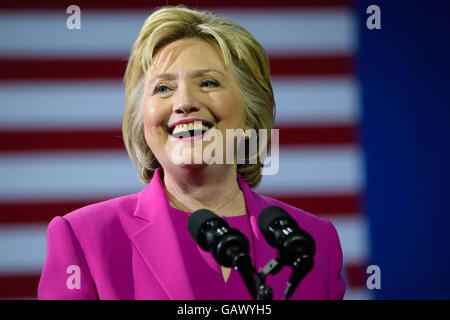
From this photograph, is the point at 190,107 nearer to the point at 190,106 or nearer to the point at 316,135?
the point at 190,106

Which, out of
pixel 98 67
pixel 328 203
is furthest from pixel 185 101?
pixel 328 203

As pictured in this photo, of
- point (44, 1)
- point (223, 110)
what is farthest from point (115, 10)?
point (223, 110)

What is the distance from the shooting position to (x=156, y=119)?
4.53 ft

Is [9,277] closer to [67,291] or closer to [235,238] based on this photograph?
[67,291]

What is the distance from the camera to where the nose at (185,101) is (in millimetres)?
1348

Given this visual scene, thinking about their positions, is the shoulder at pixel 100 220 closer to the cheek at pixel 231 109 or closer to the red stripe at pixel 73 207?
the cheek at pixel 231 109

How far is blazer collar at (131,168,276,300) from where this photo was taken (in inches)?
48.7

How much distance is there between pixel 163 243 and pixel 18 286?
2.86 feet

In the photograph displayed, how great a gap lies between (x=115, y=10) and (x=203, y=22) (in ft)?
1.88

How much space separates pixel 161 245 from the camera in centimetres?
129

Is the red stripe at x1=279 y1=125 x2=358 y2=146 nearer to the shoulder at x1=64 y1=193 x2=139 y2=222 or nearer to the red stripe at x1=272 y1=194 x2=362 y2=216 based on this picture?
the red stripe at x1=272 y1=194 x2=362 y2=216

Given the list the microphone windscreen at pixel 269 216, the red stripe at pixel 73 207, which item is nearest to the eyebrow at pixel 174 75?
the microphone windscreen at pixel 269 216

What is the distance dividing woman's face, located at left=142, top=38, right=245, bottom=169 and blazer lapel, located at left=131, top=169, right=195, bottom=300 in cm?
10

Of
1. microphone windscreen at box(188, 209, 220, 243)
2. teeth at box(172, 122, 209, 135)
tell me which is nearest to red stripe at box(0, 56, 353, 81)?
teeth at box(172, 122, 209, 135)
